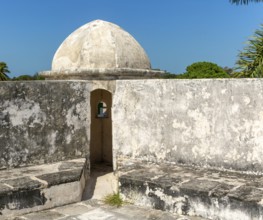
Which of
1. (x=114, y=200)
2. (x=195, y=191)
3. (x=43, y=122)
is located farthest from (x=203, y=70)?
(x=195, y=191)

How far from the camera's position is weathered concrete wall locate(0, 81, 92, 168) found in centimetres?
486

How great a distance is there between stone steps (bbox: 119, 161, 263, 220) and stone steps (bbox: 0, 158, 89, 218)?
0.56m

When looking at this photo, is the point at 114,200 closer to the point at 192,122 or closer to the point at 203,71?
the point at 192,122

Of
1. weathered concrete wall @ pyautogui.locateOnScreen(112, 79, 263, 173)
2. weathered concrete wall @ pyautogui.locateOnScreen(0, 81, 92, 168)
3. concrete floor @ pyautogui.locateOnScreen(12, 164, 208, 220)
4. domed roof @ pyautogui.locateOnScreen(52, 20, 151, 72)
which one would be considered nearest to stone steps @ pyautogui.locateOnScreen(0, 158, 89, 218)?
concrete floor @ pyautogui.locateOnScreen(12, 164, 208, 220)

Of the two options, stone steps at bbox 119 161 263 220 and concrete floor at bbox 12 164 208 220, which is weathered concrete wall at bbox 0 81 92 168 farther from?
stone steps at bbox 119 161 263 220

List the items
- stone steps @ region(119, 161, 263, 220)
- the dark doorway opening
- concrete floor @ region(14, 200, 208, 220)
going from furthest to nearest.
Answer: the dark doorway opening → concrete floor @ region(14, 200, 208, 220) → stone steps @ region(119, 161, 263, 220)

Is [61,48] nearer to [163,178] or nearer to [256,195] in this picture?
[163,178]

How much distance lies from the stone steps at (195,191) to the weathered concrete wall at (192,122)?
0.65 feet

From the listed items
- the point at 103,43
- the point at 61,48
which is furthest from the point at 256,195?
the point at 61,48

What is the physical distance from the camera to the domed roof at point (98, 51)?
6458 mm

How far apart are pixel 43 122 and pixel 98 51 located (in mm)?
1844

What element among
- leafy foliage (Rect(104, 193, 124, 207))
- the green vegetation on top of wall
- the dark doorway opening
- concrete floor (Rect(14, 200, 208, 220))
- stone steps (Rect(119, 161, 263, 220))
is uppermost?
the green vegetation on top of wall

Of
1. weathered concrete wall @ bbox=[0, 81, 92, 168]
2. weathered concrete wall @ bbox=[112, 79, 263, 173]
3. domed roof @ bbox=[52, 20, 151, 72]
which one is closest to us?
weathered concrete wall @ bbox=[112, 79, 263, 173]

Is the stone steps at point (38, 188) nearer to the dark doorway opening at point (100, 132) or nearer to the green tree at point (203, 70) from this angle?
the dark doorway opening at point (100, 132)
